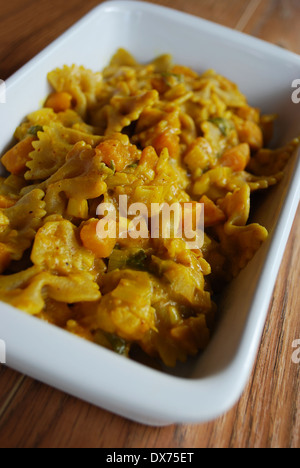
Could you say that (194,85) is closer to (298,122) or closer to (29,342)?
(298,122)

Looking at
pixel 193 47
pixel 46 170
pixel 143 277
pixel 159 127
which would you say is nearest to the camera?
pixel 143 277

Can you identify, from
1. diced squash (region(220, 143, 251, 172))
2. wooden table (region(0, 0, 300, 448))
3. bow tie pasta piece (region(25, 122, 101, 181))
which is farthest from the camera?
diced squash (region(220, 143, 251, 172))

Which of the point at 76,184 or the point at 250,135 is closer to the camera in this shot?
the point at 76,184

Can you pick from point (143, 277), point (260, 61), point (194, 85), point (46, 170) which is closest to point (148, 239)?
point (143, 277)

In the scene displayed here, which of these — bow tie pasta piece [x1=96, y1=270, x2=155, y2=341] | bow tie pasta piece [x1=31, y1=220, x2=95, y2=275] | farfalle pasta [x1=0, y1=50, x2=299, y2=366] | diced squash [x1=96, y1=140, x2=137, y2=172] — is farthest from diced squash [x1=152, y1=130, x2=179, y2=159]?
bow tie pasta piece [x1=96, y1=270, x2=155, y2=341]

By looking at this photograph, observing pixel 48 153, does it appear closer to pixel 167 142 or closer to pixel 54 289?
pixel 167 142

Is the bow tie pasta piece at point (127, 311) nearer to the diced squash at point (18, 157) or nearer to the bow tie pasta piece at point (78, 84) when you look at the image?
the diced squash at point (18, 157)

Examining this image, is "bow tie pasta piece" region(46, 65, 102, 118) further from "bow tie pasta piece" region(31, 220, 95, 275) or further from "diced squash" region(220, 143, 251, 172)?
"bow tie pasta piece" region(31, 220, 95, 275)

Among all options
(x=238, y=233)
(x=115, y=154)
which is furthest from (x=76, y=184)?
(x=238, y=233)

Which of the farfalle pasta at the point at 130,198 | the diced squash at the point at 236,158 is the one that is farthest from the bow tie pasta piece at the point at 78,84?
the diced squash at the point at 236,158
